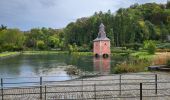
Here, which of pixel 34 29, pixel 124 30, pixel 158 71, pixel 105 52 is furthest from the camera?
pixel 34 29

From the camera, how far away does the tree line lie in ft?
314

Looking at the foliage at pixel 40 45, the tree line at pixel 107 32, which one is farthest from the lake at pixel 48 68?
the foliage at pixel 40 45

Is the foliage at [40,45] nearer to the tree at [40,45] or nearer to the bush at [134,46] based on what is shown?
the tree at [40,45]

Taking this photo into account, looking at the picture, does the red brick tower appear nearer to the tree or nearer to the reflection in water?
the tree

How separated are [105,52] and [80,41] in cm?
2440

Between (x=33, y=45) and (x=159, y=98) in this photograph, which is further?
(x=33, y=45)

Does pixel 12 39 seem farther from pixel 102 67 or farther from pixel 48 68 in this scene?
pixel 102 67

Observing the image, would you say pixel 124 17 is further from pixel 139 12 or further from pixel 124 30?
pixel 139 12

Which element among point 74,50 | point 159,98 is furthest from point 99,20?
point 159,98

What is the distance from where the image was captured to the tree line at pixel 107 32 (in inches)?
3765

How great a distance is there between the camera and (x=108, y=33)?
323 feet

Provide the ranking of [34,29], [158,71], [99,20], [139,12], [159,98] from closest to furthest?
1. [159,98]
2. [158,71]
3. [99,20]
4. [139,12]
5. [34,29]

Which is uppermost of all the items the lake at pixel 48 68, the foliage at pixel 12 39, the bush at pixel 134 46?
the foliage at pixel 12 39

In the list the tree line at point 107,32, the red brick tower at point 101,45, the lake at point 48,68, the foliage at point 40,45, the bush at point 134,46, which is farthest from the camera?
the foliage at point 40,45
